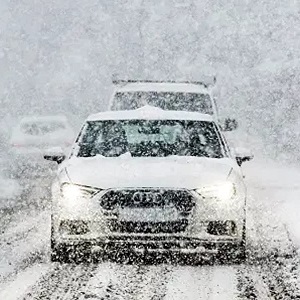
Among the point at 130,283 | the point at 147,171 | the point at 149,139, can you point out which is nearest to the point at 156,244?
the point at 130,283

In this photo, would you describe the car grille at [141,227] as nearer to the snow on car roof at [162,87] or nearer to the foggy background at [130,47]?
the snow on car roof at [162,87]

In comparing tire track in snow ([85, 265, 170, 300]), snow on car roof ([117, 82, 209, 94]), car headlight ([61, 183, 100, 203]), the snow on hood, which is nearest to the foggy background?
snow on car roof ([117, 82, 209, 94])

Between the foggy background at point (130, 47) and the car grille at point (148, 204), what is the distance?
37.4 m

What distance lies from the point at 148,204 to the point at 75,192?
29.0 inches

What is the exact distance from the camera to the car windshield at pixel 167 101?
1605 cm

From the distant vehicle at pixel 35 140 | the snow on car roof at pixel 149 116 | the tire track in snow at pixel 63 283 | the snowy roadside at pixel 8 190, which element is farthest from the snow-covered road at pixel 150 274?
the distant vehicle at pixel 35 140

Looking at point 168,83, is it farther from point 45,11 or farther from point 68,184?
point 45,11

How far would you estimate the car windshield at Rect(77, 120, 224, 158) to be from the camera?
9.32m

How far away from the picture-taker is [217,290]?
7.11 meters

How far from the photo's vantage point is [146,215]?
781 cm

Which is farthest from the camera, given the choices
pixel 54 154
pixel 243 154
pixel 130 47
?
pixel 130 47

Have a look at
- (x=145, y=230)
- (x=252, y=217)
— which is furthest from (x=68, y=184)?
(x=252, y=217)

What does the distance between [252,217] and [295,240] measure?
2140 mm

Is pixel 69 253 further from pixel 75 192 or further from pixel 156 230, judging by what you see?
pixel 156 230
